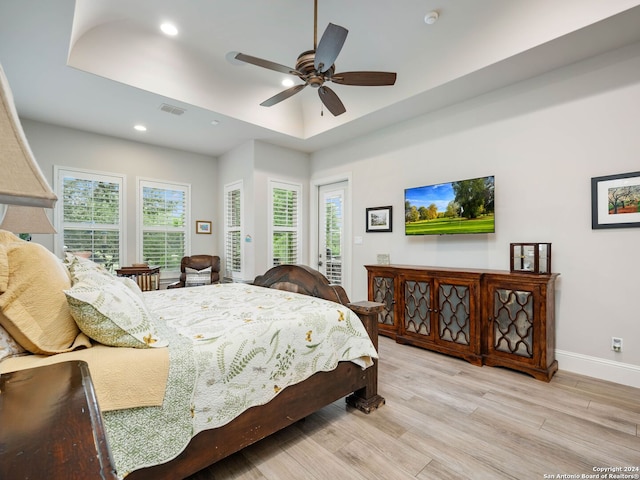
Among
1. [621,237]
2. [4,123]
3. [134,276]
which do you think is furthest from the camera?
[134,276]

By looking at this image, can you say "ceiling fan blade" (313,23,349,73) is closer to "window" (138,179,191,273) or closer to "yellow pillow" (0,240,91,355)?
"yellow pillow" (0,240,91,355)

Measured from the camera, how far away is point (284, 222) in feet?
17.2

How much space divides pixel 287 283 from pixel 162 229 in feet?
11.1

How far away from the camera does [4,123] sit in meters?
0.46

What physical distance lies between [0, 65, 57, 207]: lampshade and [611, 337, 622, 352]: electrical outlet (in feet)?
12.5

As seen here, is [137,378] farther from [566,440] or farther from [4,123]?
[566,440]

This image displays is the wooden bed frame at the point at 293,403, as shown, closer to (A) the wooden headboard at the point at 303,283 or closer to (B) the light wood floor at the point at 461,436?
(A) the wooden headboard at the point at 303,283

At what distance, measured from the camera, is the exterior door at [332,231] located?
16.6 feet

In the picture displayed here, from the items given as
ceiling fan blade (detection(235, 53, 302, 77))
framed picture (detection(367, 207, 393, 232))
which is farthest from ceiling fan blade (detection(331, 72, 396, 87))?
framed picture (detection(367, 207, 393, 232))

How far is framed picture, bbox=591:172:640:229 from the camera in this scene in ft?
8.38

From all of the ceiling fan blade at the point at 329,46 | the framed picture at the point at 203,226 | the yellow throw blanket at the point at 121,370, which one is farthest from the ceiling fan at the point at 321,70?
the framed picture at the point at 203,226

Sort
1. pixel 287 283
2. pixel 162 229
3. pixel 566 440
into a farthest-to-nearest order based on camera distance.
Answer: pixel 162 229, pixel 287 283, pixel 566 440

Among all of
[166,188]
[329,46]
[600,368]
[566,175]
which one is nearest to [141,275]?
[166,188]

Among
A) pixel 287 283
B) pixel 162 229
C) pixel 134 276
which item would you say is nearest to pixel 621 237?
pixel 287 283
